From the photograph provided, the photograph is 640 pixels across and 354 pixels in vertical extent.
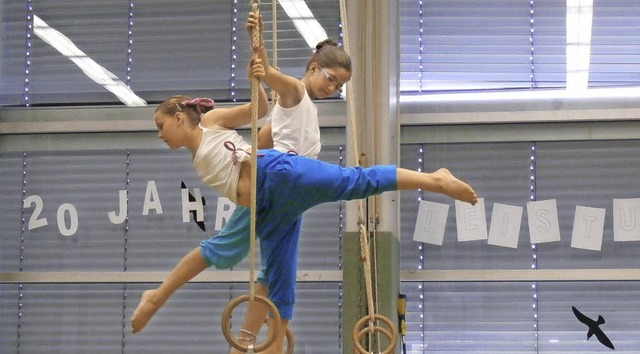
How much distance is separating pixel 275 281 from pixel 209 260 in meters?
0.25

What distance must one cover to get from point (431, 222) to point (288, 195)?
10.4 feet

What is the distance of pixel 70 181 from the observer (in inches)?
285

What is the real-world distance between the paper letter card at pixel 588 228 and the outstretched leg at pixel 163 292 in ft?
10.9

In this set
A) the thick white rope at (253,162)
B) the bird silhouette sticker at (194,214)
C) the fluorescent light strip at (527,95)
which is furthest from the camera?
the bird silhouette sticker at (194,214)

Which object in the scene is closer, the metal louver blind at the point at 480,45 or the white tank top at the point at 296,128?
the white tank top at the point at 296,128

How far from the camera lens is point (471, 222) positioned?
6758 mm

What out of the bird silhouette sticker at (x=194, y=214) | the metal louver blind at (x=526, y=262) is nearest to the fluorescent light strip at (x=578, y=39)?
the metal louver blind at (x=526, y=262)

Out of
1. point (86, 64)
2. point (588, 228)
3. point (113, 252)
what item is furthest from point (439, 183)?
point (86, 64)

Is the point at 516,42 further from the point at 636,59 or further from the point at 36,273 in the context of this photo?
the point at 36,273

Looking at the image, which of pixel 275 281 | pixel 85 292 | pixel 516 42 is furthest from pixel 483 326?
pixel 275 281

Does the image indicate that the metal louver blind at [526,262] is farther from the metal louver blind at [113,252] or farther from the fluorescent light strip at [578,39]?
the metal louver blind at [113,252]

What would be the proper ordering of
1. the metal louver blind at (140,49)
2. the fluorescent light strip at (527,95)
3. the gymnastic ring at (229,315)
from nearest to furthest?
the gymnastic ring at (229,315)
the fluorescent light strip at (527,95)
the metal louver blind at (140,49)

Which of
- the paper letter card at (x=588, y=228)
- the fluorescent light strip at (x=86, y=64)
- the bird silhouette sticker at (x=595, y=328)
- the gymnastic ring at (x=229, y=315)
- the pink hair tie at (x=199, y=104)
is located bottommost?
the bird silhouette sticker at (x=595, y=328)

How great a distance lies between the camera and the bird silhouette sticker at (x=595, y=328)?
21.6 feet
